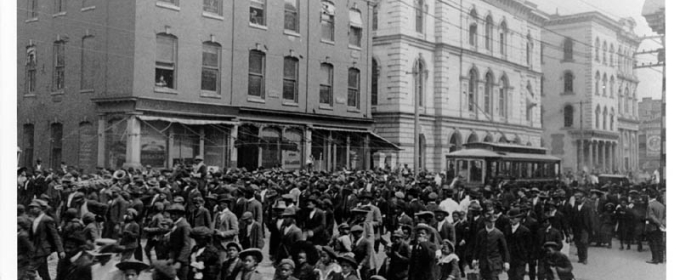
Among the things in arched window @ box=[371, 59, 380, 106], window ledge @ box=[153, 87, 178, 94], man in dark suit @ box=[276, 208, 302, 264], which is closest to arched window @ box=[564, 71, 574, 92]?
arched window @ box=[371, 59, 380, 106]

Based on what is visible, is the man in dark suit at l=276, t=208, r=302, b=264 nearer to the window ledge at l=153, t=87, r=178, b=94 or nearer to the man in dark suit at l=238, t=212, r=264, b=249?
the man in dark suit at l=238, t=212, r=264, b=249

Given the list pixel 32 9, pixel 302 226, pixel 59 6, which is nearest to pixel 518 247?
pixel 302 226

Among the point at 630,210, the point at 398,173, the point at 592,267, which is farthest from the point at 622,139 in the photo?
the point at 398,173

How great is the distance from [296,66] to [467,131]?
3362 mm

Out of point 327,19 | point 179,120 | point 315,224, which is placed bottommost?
point 315,224

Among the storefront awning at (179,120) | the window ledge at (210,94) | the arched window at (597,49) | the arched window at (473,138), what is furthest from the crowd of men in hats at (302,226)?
the arched window at (597,49)

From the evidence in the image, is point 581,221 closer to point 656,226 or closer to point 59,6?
point 656,226

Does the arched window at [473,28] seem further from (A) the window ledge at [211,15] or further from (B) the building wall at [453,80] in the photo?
(A) the window ledge at [211,15]

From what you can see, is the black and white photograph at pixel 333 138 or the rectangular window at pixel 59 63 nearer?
the black and white photograph at pixel 333 138

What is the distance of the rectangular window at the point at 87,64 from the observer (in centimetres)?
934

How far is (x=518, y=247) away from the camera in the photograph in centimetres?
905

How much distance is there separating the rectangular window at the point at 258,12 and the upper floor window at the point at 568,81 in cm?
524

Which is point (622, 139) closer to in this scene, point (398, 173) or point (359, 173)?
point (398, 173)

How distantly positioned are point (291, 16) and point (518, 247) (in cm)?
559
